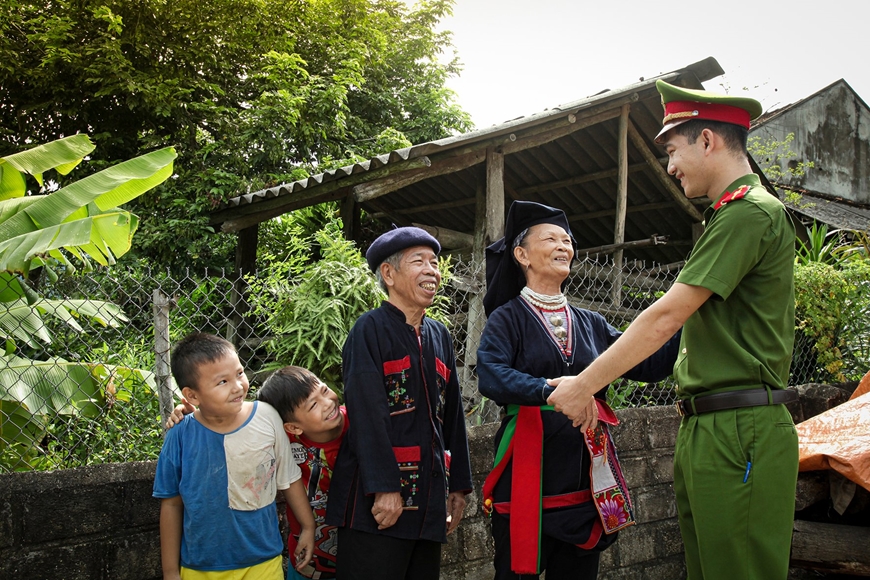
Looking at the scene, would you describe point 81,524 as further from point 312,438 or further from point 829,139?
point 829,139

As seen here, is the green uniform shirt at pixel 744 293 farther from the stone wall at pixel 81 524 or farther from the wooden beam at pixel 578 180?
the wooden beam at pixel 578 180

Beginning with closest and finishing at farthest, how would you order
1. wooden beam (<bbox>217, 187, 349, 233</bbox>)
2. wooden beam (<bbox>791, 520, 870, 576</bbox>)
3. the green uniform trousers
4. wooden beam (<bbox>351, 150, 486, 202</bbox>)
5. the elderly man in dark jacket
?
the green uniform trousers, the elderly man in dark jacket, wooden beam (<bbox>791, 520, 870, 576</bbox>), wooden beam (<bbox>351, 150, 486, 202</bbox>), wooden beam (<bbox>217, 187, 349, 233</bbox>)

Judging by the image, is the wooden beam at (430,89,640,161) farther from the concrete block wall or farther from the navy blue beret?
the concrete block wall

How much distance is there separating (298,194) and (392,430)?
5106 mm

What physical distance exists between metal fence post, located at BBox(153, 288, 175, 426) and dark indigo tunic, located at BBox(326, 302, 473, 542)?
95cm

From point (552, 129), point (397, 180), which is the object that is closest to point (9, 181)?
point (397, 180)

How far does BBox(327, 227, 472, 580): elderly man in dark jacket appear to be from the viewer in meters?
2.35

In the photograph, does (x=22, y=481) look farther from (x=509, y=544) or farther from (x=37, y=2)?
(x=37, y=2)

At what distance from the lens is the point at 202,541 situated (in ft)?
7.54

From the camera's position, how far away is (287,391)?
8.42 feet

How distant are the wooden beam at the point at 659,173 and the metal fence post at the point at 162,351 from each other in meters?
6.57

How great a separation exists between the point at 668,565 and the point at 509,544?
209 cm

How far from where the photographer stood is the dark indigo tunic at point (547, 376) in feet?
8.11

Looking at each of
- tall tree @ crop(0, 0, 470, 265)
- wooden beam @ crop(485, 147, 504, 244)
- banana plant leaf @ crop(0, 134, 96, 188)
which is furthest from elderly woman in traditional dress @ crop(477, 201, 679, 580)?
tall tree @ crop(0, 0, 470, 265)
